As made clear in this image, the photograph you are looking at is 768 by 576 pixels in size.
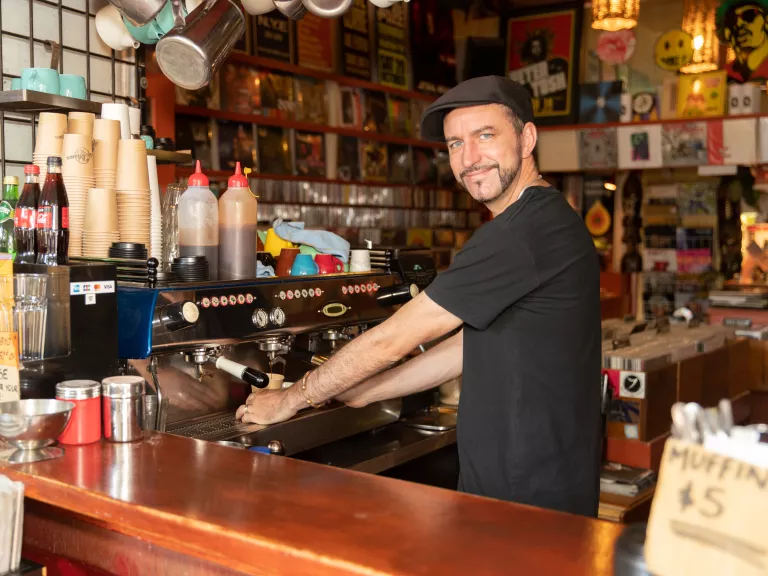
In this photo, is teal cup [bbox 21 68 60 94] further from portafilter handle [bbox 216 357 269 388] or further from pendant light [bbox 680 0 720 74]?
pendant light [bbox 680 0 720 74]

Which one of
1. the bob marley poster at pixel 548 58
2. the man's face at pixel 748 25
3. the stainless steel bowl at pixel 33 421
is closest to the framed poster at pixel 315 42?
the bob marley poster at pixel 548 58

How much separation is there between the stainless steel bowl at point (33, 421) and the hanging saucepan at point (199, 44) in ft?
3.41

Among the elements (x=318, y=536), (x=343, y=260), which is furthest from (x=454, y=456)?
(x=318, y=536)

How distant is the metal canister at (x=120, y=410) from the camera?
6.10 ft

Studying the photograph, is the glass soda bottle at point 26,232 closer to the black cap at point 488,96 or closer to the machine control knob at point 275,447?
the machine control knob at point 275,447

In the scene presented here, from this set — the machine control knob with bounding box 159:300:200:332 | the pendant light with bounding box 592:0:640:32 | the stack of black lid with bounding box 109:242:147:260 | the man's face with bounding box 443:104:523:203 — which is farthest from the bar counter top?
the pendant light with bounding box 592:0:640:32

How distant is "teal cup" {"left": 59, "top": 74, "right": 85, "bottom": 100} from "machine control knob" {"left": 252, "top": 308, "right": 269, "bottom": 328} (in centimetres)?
102

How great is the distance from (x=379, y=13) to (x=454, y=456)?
16.8 ft

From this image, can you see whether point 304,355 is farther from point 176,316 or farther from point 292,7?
point 292,7

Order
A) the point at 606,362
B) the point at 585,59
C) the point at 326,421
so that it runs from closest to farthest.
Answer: the point at 326,421, the point at 606,362, the point at 585,59

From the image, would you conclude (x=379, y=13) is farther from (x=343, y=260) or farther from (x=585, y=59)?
(x=343, y=260)

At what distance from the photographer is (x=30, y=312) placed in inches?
74.8

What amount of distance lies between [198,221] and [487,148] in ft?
3.06

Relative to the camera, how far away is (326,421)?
8.79ft
